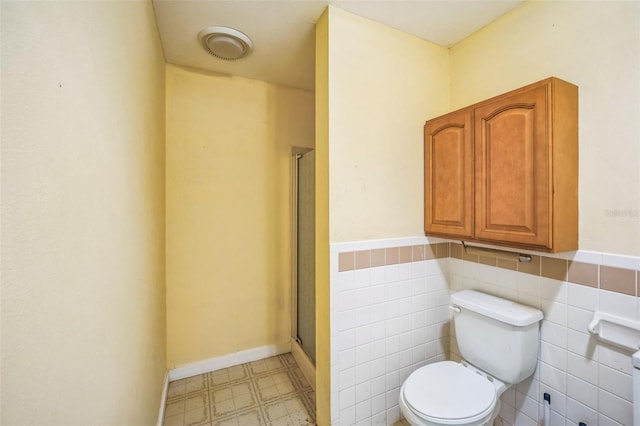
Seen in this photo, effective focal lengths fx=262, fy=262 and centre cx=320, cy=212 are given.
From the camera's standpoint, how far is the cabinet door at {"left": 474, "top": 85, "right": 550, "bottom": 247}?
3.66 feet

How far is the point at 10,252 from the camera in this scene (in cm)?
36

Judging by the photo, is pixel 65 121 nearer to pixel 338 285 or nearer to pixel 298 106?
pixel 338 285

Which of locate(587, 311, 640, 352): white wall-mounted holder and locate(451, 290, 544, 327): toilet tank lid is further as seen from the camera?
locate(451, 290, 544, 327): toilet tank lid

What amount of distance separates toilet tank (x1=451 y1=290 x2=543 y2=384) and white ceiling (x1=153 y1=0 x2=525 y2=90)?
1.61m

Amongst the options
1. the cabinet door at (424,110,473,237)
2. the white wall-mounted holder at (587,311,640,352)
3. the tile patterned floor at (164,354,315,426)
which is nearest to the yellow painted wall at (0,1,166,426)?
the tile patterned floor at (164,354,315,426)

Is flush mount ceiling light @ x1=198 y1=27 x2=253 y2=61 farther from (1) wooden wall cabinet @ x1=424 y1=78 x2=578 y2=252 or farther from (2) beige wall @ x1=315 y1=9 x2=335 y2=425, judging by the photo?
(1) wooden wall cabinet @ x1=424 y1=78 x2=578 y2=252

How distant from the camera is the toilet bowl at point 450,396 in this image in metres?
1.11

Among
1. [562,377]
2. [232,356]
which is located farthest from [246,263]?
[562,377]

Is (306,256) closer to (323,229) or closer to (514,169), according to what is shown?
(323,229)

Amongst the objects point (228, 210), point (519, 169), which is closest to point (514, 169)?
point (519, 169)

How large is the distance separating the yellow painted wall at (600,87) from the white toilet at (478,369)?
48 centimetres

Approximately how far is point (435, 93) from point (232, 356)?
2531 millimetres

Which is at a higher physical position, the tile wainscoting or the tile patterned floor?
the tile wainscoting

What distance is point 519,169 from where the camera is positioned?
1.19m
